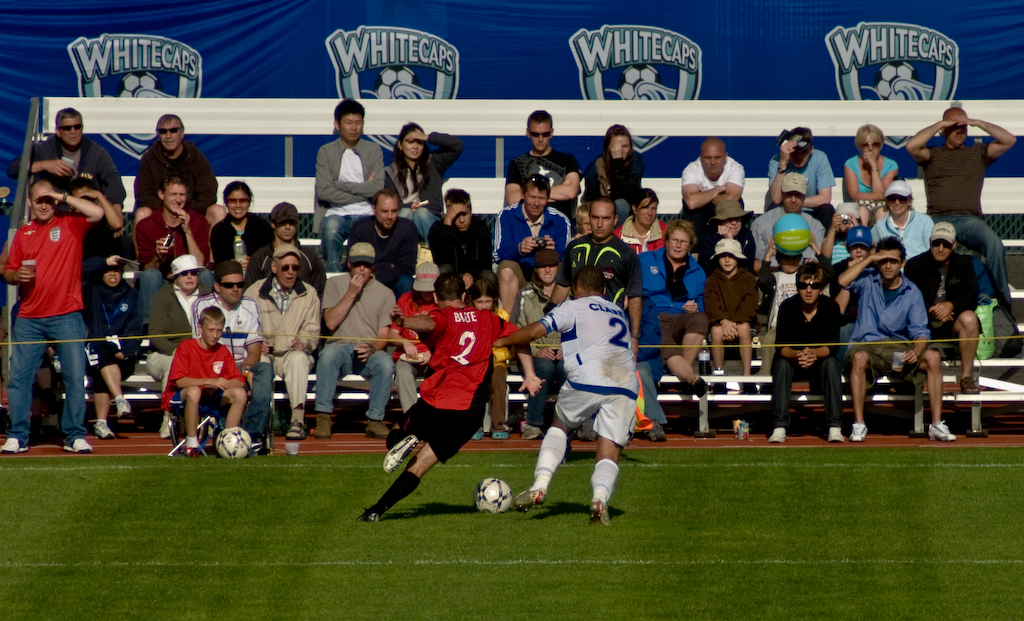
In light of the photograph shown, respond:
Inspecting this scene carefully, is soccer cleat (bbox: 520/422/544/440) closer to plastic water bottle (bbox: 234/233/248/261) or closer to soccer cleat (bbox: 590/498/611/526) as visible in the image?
plastic water bottle (bbox: 234/233/248/261)

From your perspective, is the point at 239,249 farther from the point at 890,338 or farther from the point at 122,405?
the point at 890,338

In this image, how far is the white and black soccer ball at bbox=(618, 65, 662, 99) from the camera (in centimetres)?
1564

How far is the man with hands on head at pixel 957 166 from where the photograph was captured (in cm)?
1421

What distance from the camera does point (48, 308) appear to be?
11859 mm

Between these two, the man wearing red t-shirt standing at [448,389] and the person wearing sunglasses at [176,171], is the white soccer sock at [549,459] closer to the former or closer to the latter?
the man wearing red t-shirt standing at [448,389]

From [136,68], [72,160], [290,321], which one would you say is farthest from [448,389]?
[136,68]

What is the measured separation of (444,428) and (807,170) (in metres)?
7.24

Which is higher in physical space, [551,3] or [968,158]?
[551,3]

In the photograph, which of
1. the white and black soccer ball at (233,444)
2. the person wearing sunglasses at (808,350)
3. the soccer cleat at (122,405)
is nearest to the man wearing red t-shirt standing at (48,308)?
the soccer cleat at (122,405)

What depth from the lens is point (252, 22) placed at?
1494 cm

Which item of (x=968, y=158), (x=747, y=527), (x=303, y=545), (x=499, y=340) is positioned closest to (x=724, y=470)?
(x=747, y=527)

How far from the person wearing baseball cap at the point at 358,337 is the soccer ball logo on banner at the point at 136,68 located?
3.75m

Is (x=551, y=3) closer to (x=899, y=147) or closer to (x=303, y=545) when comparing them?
(x=899, y=147)

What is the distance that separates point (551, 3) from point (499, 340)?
7.55m
